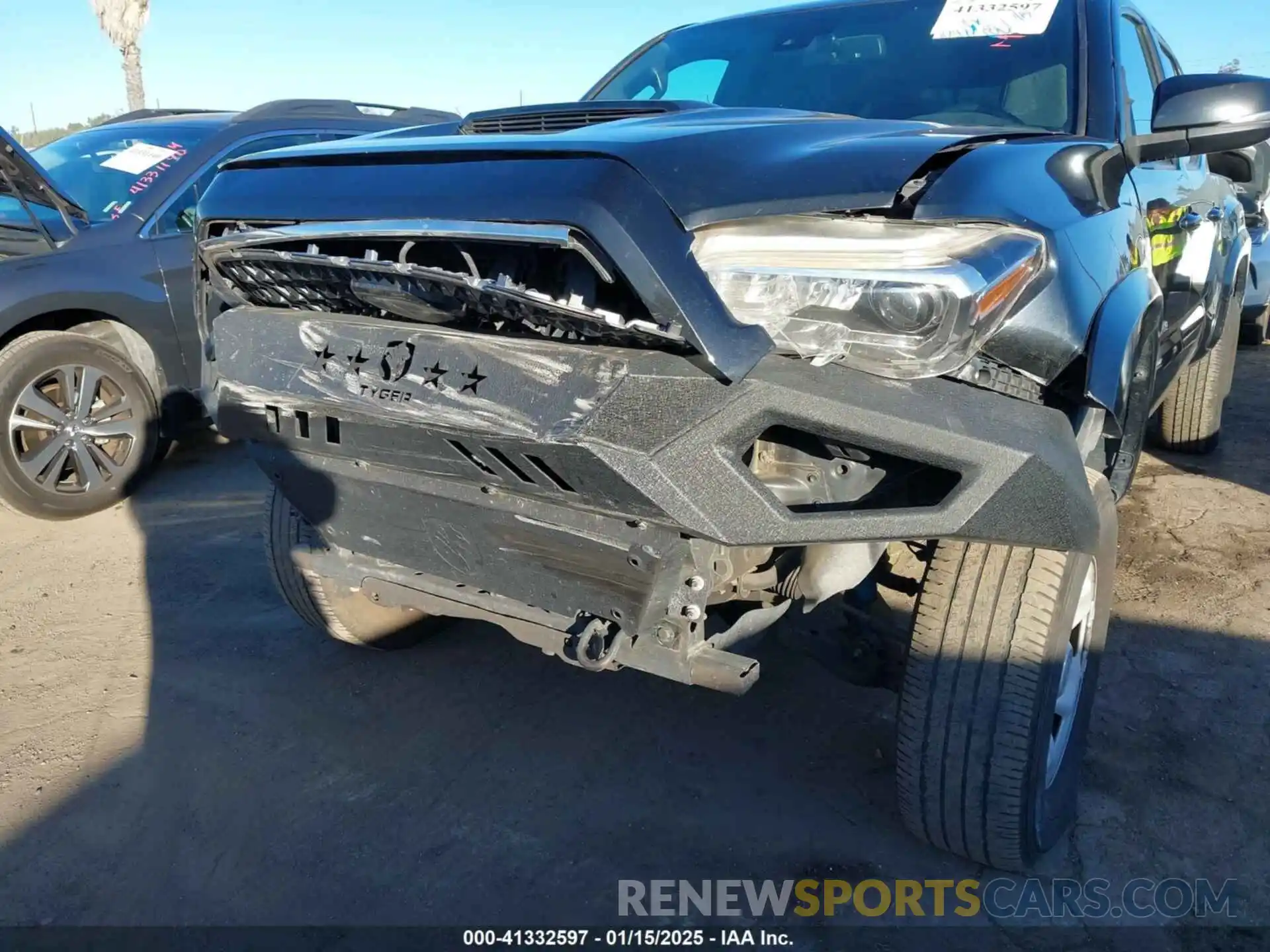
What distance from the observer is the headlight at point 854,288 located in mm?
1632

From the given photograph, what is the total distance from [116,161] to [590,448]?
454 centimetres

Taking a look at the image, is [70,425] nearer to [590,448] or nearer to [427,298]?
[427,298]

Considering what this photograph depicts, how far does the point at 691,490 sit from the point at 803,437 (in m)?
0.32

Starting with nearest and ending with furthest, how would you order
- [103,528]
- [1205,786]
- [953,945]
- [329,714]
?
[953,945]
[1205,786]
[329,714]
[103,528]

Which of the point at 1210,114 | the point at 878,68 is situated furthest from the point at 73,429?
the point at 1210,114

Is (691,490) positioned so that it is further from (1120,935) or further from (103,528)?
(103,528)

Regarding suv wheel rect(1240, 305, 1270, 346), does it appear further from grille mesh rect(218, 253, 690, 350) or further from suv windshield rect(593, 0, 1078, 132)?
grille mesh rect(218, 253, 690, 350)

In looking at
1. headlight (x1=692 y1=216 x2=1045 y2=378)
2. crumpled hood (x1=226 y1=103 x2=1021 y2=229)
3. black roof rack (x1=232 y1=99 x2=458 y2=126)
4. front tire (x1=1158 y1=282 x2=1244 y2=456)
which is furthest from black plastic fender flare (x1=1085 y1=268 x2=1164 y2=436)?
black roof rack (x1=232 y1=99 x2=458 y2=126)

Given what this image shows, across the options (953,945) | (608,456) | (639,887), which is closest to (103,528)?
(639,887)

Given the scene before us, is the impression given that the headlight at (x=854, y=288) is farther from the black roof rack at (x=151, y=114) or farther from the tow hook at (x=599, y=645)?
the black roof rack at (x=151, y=114)

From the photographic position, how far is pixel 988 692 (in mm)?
1993

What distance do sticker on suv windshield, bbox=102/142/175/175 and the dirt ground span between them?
92.5 inches

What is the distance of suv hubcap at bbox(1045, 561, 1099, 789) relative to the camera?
7.11 feet

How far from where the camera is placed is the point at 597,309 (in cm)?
166
